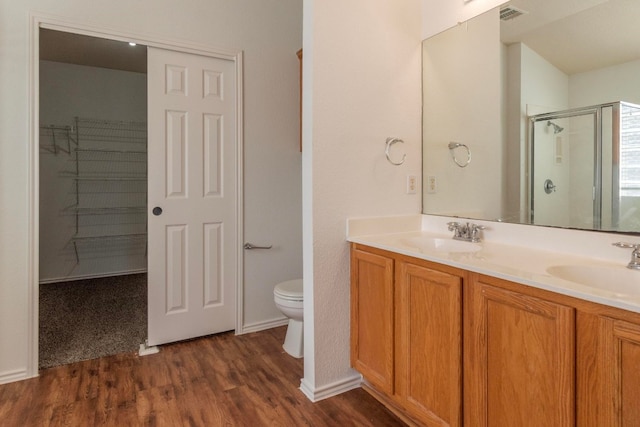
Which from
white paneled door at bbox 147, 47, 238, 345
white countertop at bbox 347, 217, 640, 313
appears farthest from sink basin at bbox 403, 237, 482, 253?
white paneled door at bbox 147, 47, 238, 345

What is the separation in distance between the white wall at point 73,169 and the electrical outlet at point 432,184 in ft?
12.4

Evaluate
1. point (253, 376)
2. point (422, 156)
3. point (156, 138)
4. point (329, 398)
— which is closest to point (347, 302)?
point (329, 398)

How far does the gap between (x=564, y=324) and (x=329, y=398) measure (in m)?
1.26

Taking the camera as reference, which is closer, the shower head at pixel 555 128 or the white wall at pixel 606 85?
Answer: the white wall at pixel 606 85

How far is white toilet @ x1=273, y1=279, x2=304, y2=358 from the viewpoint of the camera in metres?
2.27

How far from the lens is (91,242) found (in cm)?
436

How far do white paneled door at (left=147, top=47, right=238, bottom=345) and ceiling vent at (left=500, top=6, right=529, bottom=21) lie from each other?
179 centimetres

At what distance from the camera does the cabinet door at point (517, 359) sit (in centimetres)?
103

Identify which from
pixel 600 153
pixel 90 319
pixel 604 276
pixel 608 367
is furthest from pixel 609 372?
pixel 90 319

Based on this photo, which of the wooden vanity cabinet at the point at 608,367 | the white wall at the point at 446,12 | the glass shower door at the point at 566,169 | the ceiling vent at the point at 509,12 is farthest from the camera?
the white wall at the point at 446,12

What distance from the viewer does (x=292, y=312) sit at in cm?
229

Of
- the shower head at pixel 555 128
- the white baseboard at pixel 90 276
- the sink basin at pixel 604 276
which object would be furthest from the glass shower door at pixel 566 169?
the white baseboard at pixel 90 276

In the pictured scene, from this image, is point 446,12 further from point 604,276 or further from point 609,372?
point 609,372

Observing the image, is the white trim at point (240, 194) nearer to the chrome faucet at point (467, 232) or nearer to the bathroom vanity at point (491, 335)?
the bathroom vanity at point (491, 335)
